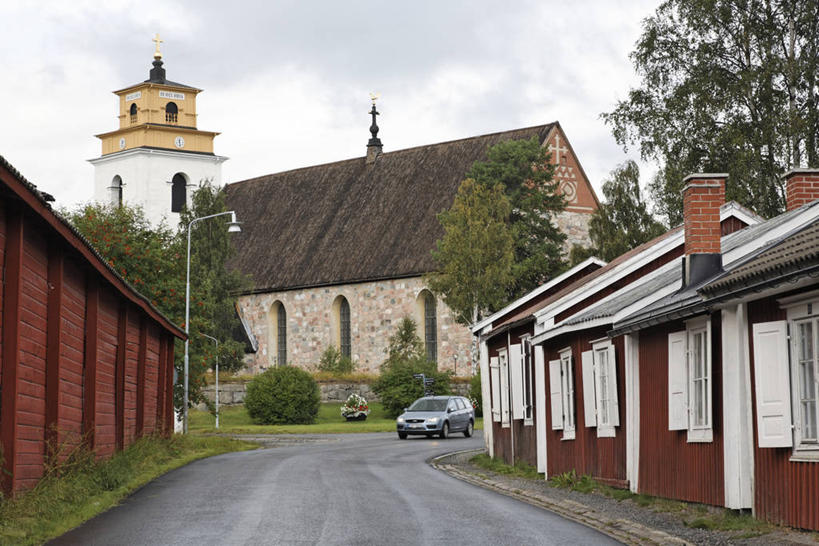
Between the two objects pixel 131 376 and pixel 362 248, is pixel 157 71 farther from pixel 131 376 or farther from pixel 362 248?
pixel 131 376

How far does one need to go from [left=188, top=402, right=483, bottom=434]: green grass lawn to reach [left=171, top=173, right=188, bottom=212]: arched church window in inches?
814

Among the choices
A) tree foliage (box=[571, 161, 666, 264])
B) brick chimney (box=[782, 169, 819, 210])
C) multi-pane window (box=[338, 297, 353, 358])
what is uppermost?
tree foliage (box=[571, 161, 666, 264])

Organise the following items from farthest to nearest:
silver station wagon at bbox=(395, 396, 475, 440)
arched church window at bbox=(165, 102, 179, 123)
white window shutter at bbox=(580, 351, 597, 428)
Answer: arched church window at bbox=(165, 102, 179, 123) → silver station wagon at bbox=(395, 396, 475, 440) → white window shutter at bbox=(580, 351, 597, 428)

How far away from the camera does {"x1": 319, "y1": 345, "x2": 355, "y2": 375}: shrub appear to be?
6384 cm

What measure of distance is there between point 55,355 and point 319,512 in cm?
397

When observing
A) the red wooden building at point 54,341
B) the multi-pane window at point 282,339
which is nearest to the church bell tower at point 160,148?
the multi-pane window at point 282,339

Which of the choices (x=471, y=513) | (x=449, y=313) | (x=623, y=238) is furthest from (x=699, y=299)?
(x=449, y=313)

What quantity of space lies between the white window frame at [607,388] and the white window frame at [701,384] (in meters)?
3.23

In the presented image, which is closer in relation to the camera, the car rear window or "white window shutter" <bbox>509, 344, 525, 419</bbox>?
"white window shutter" <bbox>509, 344, 525, 419</bbox>

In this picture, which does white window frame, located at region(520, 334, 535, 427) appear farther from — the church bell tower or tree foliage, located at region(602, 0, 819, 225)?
the church bell tower

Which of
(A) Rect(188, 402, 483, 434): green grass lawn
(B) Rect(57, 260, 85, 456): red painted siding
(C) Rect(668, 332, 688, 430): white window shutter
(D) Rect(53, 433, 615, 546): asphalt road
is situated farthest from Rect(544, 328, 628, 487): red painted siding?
(A) Rect(188, 402, 483, 434): green grass lawn

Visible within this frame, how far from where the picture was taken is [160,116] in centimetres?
7512

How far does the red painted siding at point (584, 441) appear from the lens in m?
18.9

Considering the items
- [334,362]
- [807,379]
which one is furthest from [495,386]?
[334,362]
